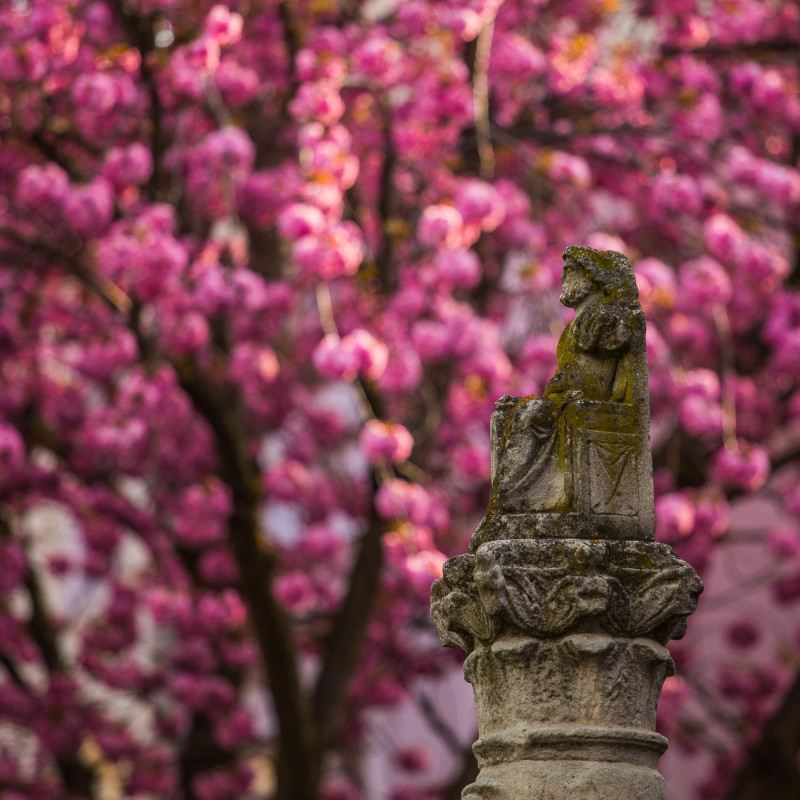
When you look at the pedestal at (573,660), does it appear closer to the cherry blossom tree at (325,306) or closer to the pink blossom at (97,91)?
the cherry blossom tree at (325,306)

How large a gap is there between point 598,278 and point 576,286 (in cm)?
8

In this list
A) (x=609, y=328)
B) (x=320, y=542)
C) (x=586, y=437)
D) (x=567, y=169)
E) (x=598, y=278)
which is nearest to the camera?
(x=586, y=437)

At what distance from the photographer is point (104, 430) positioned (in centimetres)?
1044

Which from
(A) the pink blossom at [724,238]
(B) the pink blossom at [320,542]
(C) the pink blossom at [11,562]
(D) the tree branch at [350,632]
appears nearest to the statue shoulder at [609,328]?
(D) the tree branch at [350,632]

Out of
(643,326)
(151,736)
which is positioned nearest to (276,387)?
(151,736)

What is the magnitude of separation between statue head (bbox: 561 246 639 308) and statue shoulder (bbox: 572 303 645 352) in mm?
52

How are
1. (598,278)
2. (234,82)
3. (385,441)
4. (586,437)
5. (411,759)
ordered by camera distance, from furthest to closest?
(411,759), (234,82), (385,441), (598,278), (586,437)

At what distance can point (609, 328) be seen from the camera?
5.10m

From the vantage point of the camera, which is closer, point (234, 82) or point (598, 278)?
point (598, 278)

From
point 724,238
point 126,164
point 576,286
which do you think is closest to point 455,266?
point 724,238

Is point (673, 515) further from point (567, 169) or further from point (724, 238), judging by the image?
point (567, 169)

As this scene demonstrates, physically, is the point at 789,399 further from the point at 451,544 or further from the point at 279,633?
the point at 279,633

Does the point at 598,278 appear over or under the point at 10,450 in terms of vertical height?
under

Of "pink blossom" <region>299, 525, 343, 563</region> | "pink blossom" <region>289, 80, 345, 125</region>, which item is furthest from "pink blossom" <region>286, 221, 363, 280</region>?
"pink blossom" <region>299, 525, 343, 563</region>
